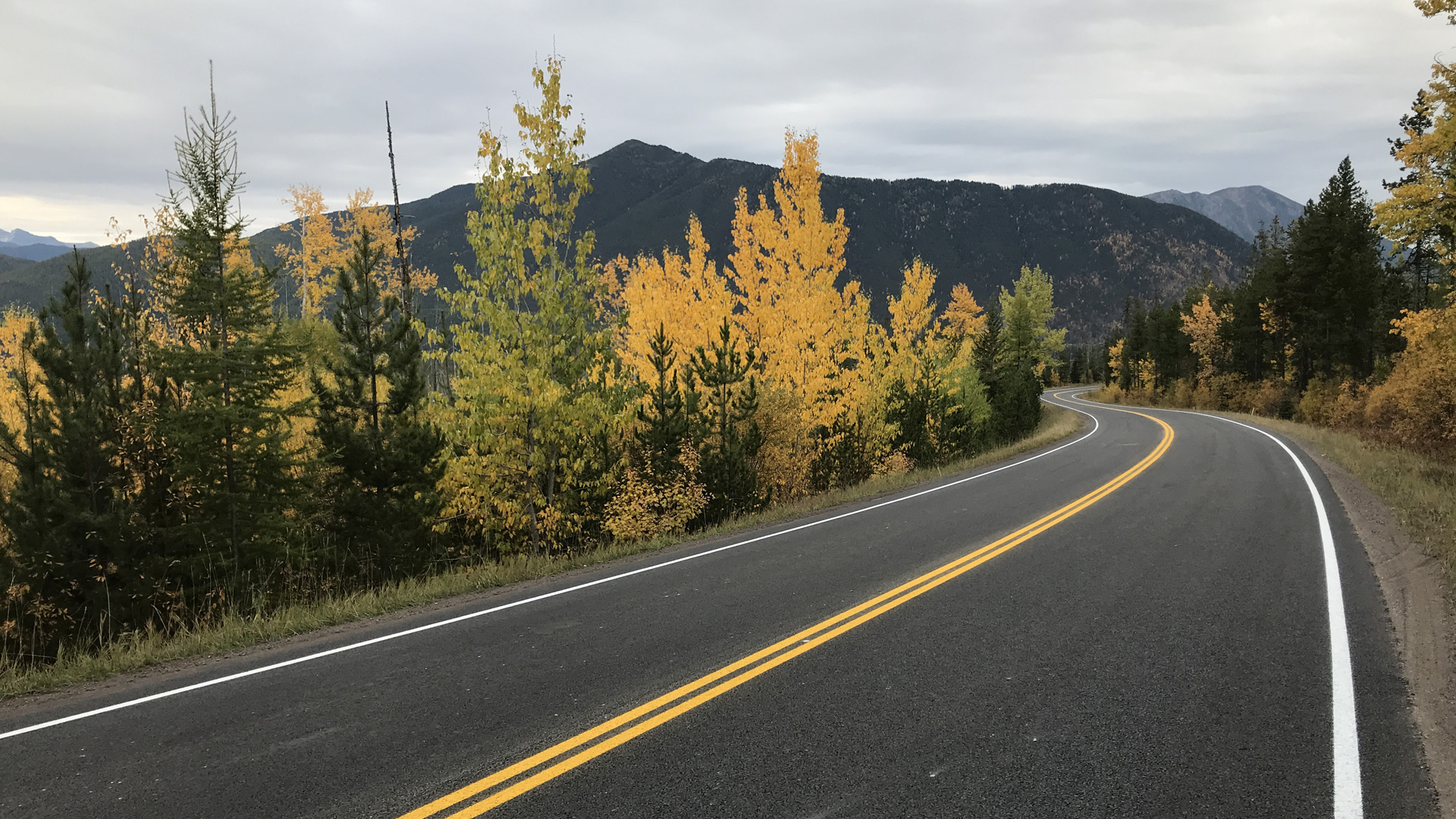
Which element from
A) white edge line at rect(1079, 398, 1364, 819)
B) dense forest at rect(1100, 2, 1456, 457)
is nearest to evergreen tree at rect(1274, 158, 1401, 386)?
dense forest at rect(1100, 2, 1456, 457)

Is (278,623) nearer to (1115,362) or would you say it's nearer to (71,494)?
(71,494)

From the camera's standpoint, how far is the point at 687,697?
4871 mm

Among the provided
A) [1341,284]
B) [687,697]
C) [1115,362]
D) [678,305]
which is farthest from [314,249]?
[1115,362]

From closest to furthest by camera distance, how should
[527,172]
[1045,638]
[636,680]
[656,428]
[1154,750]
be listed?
[1154,750]
[636,680]
[1045,638]
[527,172]
[656,428]

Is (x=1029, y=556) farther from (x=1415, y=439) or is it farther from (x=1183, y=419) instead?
(x=1183, y=419)

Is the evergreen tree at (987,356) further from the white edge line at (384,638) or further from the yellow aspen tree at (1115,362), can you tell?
the yellow aspen tree at (1115,362)

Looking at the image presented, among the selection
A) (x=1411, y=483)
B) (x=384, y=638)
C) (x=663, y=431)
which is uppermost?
(x=663, y=431)

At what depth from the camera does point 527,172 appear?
11836 millimetres

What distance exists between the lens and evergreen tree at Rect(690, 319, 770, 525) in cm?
1645

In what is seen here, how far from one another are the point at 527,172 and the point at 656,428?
20.1 ft

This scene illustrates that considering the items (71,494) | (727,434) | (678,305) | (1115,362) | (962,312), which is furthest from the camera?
(1115,362)

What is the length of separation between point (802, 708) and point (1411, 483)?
1589 cm

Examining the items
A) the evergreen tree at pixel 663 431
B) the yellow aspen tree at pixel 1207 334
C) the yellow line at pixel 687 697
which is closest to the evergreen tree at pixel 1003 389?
the evergreen tree at pixel 663 431

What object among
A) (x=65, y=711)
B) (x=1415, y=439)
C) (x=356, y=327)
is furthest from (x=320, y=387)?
(x=1415, y=439)
